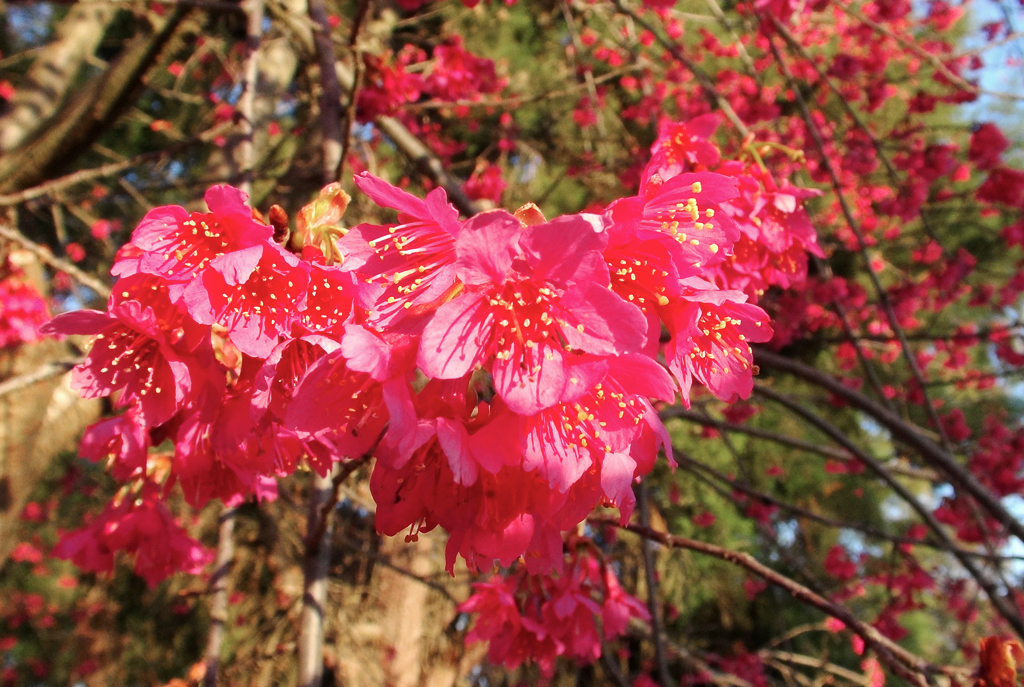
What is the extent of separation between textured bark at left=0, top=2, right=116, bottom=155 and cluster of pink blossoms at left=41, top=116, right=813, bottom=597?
13.7 feet

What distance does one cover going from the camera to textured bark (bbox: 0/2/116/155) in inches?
158

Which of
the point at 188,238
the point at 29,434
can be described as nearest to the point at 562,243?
the point at 188,238

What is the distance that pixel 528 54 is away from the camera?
22.2ft

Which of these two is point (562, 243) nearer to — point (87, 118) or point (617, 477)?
point (617, 477)

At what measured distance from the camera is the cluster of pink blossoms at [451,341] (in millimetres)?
717

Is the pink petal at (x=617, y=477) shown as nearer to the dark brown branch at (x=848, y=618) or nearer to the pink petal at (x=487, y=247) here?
the pink petal at (x=487, y=247)

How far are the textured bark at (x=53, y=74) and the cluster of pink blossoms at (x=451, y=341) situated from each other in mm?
4189

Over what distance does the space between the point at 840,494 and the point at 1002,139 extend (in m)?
4.50

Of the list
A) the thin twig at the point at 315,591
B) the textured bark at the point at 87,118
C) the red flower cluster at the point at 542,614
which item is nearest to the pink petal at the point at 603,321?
the thin twig at the point at 315,591

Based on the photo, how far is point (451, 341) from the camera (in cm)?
Result: 73

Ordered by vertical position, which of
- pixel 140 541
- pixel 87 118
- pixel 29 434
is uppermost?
pixel 87 118

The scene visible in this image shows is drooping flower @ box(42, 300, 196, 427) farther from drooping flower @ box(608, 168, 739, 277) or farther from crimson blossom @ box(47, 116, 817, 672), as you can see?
drooping flower @ box(608, 168, 739, 277)

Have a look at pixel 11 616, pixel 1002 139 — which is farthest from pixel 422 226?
pixel 11 616

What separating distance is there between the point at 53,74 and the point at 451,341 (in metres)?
5.13
